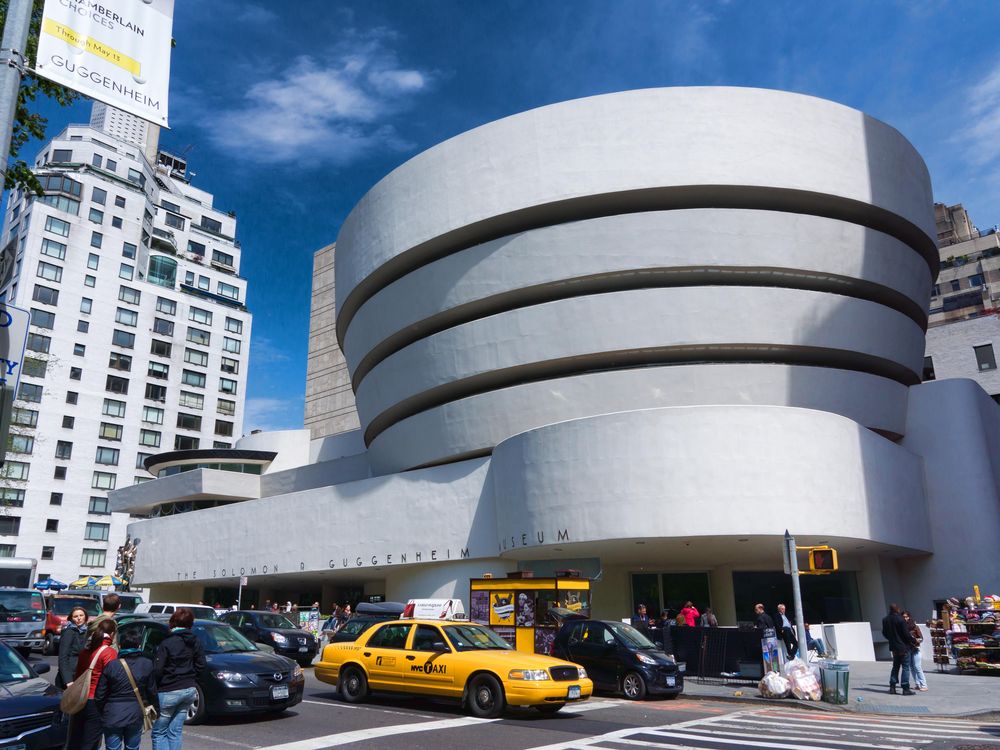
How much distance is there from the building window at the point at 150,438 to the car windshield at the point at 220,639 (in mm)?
62741

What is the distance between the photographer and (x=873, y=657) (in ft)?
84.2

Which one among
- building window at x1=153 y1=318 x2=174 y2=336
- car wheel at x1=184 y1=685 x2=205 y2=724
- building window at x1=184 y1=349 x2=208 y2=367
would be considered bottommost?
car wheel at x1=184 y1=685 x2=205 y2=724

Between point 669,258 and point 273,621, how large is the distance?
62.4 feet

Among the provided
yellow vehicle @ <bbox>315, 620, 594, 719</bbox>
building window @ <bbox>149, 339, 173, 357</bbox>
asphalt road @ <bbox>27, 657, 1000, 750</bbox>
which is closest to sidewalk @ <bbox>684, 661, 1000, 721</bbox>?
asphalt road @ <bbox>27, 657, 1000, 750</bbox>

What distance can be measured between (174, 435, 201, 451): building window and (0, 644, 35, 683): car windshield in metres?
67.4

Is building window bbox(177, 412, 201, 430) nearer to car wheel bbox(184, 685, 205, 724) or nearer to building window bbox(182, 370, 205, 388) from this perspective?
building window bbox(182, 370, 205, 388)

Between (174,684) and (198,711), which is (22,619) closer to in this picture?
(198,711)

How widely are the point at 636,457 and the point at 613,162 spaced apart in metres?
11.9

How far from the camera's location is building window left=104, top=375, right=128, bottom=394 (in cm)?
6869

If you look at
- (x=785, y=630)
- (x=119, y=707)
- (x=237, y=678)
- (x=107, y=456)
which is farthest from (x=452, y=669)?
(x=107, y=456)

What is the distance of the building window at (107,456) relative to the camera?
66375 millimetres

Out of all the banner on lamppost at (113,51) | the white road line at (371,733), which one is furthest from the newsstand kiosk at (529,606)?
the banner on lamppost at (113,51)

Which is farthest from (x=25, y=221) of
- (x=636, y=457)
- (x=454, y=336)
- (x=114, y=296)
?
(x=636, y=457)

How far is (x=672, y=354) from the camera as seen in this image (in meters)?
30.0
